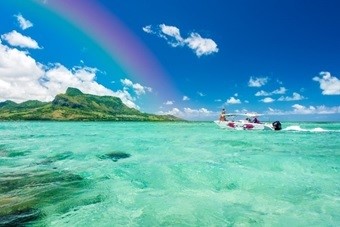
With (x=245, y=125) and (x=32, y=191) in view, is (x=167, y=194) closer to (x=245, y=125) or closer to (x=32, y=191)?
(x=32, y=191)

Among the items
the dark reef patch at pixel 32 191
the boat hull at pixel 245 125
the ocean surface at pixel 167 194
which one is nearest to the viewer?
the dark reef patch at pixel 32 191

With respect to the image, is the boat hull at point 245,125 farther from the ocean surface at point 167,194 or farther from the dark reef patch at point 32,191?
the dark reef patch at point 32,191

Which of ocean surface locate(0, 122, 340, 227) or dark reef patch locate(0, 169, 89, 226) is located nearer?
dark reef patch locate(0, 169, 89, 226)

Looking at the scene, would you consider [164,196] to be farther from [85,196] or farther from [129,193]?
[85,196]

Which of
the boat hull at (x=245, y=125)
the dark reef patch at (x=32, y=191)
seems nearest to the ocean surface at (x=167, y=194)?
the dark reef patch at (x=32, y=191)

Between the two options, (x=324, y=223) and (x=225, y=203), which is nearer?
(x=324, y=223)

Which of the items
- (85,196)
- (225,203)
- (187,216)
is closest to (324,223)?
(225,203)

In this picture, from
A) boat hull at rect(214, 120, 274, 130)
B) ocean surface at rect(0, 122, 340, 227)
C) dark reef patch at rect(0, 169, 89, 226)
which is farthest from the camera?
boat hull at rect(214, 120, 274, 130)

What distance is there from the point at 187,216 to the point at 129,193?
426 centimetres

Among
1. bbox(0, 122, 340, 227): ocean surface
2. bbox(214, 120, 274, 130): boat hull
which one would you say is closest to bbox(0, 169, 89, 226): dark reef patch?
bbox(0, 122, 340, 227): ocean surface

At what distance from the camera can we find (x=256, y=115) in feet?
245

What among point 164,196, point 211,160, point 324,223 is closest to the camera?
point 324,223

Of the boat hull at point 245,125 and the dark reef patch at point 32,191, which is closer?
the dark reef patch at point 32,191

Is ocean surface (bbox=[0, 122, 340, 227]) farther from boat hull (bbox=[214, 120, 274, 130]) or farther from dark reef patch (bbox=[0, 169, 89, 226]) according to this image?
boat hull (bbox=[214, 120, 274, 130])
